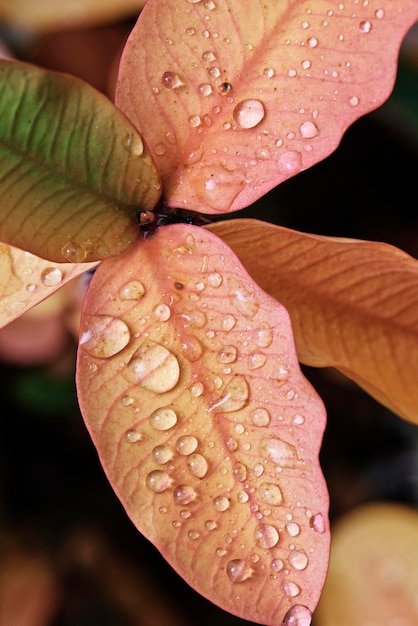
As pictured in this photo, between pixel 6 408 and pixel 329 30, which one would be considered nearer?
pixel 329 30

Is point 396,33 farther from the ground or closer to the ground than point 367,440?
farther from the ground

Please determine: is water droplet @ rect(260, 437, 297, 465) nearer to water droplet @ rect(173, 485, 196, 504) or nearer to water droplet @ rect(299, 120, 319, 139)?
water droplet @ rect(173, 485, 196, 504)

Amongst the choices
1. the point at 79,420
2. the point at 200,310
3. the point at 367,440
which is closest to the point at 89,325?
the point at 200,310

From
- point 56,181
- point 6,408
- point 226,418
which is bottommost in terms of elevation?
point 6,408

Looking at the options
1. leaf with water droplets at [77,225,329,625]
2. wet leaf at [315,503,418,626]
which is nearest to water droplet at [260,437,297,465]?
leaf with water droplets at [77,225,329,625]

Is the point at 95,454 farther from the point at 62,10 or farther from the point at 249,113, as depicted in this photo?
the point at 249,113

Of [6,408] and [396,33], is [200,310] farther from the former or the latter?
[6,408]

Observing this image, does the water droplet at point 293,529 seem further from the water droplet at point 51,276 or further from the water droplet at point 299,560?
the water droplet at point 51,276

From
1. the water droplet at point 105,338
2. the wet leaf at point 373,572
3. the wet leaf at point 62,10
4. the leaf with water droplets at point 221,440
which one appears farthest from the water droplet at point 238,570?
the wet leaf at point 62,10
